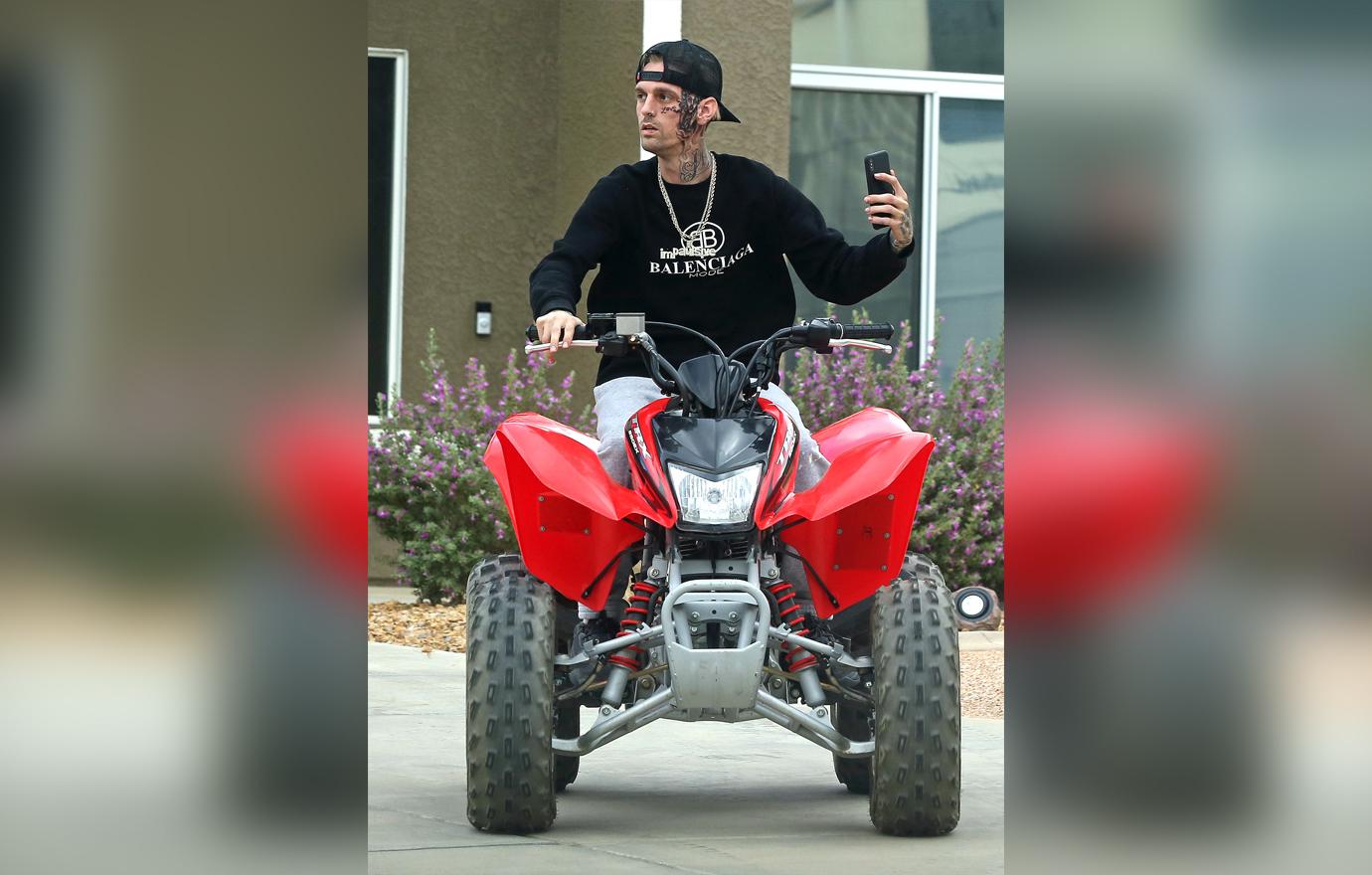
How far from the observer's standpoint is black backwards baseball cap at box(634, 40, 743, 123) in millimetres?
4844

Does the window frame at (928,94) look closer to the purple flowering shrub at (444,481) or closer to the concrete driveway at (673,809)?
the purple flowering shrub at (444,481)

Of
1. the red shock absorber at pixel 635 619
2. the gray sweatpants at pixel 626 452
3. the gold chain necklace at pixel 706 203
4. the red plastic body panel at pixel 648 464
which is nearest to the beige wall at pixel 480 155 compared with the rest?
the gold chain necklace at pixel 706 203

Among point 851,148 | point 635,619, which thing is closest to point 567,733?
point 635,619

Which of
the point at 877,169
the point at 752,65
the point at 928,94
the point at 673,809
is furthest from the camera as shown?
the point at 928,94

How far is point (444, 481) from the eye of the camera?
366 inches

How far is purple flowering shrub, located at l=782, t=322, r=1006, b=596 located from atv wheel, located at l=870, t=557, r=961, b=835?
4.72 meters

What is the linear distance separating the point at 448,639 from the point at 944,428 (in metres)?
2.95

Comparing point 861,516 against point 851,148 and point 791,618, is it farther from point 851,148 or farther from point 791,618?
point 851,148

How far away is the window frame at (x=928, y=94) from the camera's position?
1153 centimetres

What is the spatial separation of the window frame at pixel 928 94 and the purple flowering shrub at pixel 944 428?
64.4 inches
